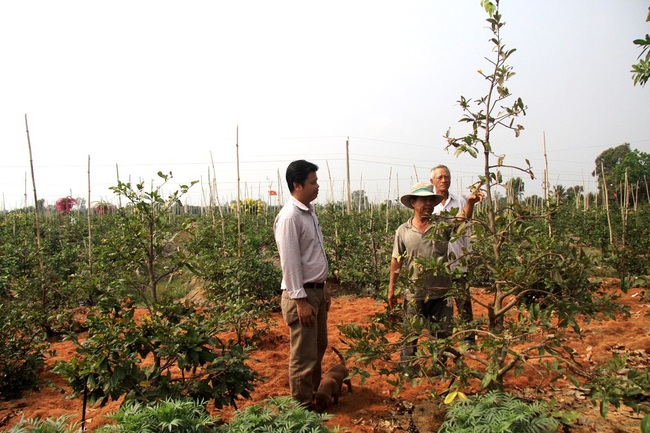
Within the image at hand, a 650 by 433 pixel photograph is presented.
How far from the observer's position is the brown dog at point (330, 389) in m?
3.01

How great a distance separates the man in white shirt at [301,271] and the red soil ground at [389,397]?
372mm

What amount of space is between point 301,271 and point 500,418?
1503 mm

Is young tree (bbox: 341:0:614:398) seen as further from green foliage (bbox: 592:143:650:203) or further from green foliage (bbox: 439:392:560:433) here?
green foliage (bbox: 592:143:650:203)

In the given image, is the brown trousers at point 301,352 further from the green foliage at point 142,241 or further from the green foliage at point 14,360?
the green foliage at point 14,360

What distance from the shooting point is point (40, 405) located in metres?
3.55

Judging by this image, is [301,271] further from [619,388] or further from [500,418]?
[619,388]

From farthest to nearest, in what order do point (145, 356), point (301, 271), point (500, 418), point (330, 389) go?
1. point (330, 389)
2. point (301, 271)
3. point (145, 356)
4. point (500, 418)

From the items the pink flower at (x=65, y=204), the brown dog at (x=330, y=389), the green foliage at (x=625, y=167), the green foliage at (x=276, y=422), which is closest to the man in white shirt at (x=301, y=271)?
the brown dog at (x=330, y=389)

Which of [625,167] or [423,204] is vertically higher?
[625,167]

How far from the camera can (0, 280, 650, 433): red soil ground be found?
2.76 metres

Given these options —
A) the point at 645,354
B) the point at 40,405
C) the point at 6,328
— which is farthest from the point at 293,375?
the point at 645,354

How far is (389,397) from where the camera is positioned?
3369mm

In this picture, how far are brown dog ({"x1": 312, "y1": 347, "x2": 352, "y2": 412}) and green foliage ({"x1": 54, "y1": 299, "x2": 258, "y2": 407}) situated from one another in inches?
30.4

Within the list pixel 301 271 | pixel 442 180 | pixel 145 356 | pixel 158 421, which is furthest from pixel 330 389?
pixel 442 180
